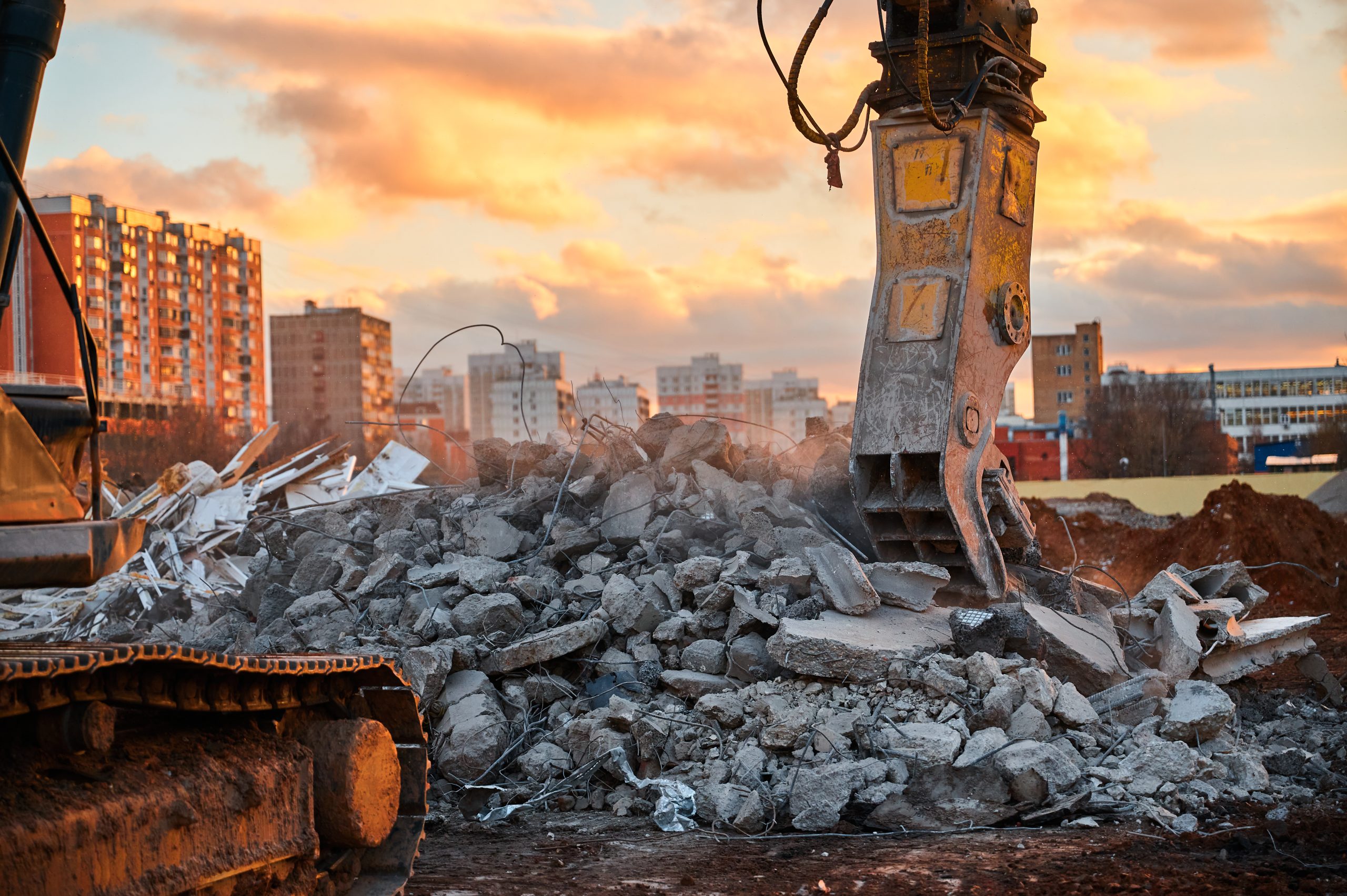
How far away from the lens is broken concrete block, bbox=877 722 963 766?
5918 mm

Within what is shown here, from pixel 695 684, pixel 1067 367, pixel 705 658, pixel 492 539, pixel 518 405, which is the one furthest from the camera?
pixel 1067 367

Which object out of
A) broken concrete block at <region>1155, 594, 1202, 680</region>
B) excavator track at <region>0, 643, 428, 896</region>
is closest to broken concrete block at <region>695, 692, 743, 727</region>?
excavator track at <region>0, 643, 428, 896</region>

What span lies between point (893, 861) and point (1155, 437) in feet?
140

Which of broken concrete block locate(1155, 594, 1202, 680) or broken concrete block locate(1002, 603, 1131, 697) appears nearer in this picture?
broken concrete block locate(1002, 603, 1131, 697)

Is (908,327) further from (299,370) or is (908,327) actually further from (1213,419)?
(299,370)

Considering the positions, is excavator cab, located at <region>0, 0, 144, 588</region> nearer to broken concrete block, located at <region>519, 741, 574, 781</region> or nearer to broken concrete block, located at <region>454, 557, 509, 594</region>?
broken concrete block, located at <region>519, 741, 574, 781</region>

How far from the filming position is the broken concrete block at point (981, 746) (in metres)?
5.88

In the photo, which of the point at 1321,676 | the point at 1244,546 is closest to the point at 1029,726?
the point at 1321,676

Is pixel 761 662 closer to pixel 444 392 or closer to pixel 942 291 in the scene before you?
pixel 942 291

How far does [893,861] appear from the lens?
5.12 m

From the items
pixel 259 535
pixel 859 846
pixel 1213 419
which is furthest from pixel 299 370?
pixel 859 846

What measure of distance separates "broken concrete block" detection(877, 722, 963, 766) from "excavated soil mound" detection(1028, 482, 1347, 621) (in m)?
9.20

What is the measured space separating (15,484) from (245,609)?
5794 millimetres

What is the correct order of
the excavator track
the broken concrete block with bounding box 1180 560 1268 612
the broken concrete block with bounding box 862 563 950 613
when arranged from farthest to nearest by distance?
the broken concrete block with bounding box 1180 560 1268 612 < the broken concrete block with bounding box 862 563 950 613 < the excavator track
